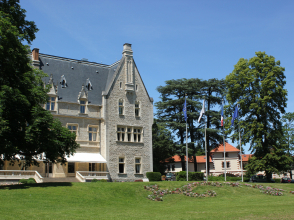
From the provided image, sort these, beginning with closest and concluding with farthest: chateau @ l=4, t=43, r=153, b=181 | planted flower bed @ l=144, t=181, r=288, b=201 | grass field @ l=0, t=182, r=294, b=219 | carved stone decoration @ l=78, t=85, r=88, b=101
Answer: grass field @ l=0, t=182, r=294, b=219, planted flower bed @ l=144, t=181, r=288, b=201, chateau @ l=4, t=43, r=153, b=181, carved stone decoration @ l=78, t=85, r=88, b=101

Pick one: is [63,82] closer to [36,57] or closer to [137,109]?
[36,57]

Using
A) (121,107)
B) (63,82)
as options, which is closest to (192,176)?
(121,107)

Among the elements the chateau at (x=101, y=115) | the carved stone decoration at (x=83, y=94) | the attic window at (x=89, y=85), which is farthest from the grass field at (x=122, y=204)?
the attic window at (x=89, y=85)

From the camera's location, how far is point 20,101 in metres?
24.5

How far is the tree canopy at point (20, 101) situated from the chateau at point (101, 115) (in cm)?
1268

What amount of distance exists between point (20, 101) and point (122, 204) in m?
10.5

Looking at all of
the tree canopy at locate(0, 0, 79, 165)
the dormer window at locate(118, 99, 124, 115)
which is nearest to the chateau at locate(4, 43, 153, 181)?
the dormer window at locate(118, 99, 124, 115)

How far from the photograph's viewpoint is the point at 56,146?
26234 millimetres

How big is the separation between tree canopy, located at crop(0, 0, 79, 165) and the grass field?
3.07 metres

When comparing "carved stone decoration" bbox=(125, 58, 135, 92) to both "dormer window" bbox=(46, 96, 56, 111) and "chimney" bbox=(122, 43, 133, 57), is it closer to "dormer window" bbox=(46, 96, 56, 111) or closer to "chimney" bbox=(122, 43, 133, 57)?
"chimney" bbox=(122, 43, 133, 57)

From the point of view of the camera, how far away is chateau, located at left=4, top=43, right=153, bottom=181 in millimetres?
40844

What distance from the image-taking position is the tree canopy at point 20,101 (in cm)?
2386

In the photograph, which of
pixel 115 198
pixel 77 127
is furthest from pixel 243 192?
pixel 77 127

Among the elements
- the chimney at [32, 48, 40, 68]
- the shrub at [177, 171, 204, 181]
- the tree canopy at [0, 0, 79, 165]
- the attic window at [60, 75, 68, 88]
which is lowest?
the shrub at [177, 171, 204, 181]
